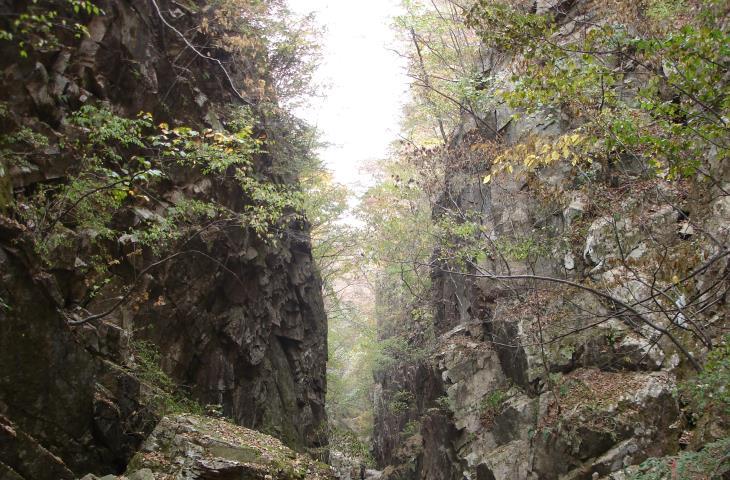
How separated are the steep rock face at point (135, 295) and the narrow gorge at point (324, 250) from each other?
0.16 feet

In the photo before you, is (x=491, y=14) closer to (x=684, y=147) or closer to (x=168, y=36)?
(x=684, y=147)

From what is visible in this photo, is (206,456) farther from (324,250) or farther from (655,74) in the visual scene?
(324,250)

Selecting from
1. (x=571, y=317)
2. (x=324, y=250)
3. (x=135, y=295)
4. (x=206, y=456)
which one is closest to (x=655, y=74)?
(x=571, y=317)

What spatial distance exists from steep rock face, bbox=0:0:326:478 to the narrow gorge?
0.05 metres

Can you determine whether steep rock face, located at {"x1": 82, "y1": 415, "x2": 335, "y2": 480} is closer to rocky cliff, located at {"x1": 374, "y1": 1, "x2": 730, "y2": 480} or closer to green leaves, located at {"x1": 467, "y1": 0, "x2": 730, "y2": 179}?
rocky cliff, located at {"x1": 374, "y1": 1, "x2": 730, "y2": 480}

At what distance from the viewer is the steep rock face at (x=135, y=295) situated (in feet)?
20.2

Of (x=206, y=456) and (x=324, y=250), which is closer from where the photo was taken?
(x=206, y=456)

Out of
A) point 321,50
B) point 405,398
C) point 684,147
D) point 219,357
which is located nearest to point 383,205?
point 321,50

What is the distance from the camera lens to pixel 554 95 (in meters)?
6.37

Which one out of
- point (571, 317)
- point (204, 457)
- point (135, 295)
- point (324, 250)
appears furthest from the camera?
point (324, 250)

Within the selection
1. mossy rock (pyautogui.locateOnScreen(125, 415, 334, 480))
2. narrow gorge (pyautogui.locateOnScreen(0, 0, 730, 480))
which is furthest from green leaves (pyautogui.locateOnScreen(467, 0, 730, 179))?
mossy rock (pyautogui.locateOnScreen(125, 415, 334, 480))

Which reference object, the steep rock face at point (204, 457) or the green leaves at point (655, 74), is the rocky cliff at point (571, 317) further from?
the steep rock face at point (204, 457)

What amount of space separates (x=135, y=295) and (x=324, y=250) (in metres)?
12.9

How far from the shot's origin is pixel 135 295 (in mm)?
9578
